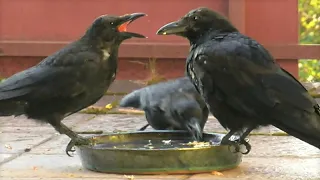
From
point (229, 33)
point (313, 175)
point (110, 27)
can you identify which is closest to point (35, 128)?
point (110, 27)

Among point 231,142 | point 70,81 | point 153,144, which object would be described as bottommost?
point 153,144

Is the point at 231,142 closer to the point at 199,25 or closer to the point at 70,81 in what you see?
the point at 199,25

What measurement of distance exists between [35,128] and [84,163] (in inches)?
81.2

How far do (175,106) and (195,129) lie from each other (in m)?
0.62

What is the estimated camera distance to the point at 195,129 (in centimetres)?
458

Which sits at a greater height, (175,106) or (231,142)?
(231,142)

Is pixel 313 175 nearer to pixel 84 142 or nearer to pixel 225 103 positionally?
pixel 225 103

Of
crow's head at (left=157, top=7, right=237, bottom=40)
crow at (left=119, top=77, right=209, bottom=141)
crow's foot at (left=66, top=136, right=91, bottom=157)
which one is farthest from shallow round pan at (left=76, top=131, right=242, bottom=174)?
crow's head at (left=157, top=7, right=237, bottom=40)

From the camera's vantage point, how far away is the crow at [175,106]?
484 centimetres

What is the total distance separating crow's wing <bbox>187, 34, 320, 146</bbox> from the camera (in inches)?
155

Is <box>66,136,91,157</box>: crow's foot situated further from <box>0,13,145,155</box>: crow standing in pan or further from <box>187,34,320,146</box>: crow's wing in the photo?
<box>187,34,320,146</box>: crow's wing

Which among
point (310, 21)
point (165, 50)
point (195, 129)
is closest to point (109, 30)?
point (195, 129)

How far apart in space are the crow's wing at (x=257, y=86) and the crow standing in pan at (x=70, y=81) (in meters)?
0.59

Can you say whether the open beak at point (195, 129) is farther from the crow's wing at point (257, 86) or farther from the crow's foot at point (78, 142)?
the crow's foot at point (78, 142)
